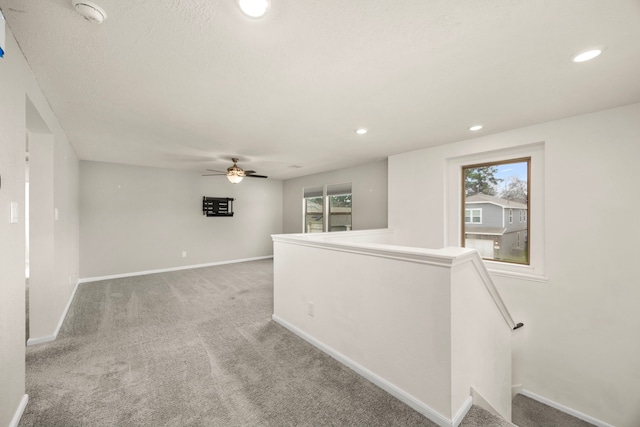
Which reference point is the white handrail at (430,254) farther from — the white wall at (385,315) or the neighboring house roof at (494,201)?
the neighboring house roof at (494,201)

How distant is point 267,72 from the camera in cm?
199

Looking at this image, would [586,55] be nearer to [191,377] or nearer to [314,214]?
[191,377]

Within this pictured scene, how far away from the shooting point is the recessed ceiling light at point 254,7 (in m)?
1.31

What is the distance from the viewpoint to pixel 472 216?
394 cm

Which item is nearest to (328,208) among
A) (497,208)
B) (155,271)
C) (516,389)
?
(497,208)

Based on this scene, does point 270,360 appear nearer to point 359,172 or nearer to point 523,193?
point 523,193

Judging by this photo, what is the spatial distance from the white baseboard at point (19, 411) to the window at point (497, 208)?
496 cm

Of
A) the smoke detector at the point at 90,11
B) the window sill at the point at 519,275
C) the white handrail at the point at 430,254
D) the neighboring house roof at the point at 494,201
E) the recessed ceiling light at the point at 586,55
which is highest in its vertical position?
the recessed ceiling light at the point at 586,55

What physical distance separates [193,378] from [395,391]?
166 cm

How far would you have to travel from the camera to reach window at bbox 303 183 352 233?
6230 mm

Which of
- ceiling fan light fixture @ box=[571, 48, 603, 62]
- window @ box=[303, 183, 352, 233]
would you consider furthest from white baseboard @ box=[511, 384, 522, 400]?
window @ box=[303, 183, 352, 233]

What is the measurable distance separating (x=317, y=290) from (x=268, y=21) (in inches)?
89.6

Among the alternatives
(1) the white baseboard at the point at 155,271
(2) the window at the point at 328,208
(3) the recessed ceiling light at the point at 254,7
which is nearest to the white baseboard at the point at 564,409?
(2) the window at the point at 328,208

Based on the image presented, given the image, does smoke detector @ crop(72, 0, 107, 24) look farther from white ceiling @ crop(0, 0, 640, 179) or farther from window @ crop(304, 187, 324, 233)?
window @ crop(304, 187, 324, 233)
